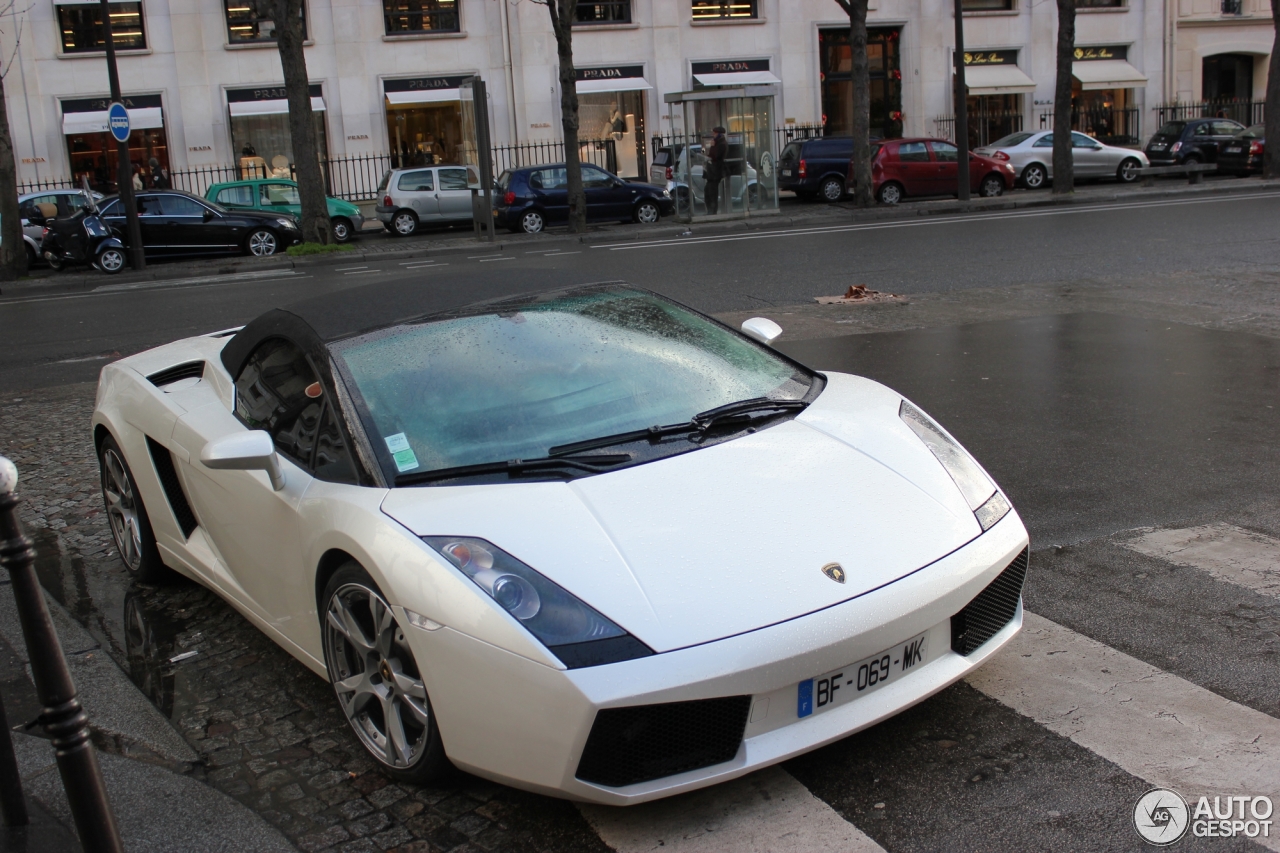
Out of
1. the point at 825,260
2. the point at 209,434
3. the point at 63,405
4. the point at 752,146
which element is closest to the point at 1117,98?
the point at 752,146

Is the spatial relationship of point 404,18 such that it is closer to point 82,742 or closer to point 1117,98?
point 1117,98

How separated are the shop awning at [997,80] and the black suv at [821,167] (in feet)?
39.5

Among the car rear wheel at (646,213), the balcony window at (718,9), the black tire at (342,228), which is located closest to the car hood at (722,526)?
the car rear wheel at (646,213)

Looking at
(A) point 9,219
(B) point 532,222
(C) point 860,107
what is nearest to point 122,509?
(A) point 9,219

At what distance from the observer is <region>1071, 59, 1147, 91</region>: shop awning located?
39344 mm

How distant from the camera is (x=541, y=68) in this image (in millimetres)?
35500

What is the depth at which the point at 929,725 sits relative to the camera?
3.33 m

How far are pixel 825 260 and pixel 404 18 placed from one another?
23.4 metres

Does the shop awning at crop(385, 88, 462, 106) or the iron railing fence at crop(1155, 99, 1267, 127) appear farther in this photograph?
the iron railing fence at crop(1155, 99, 1267, 127)

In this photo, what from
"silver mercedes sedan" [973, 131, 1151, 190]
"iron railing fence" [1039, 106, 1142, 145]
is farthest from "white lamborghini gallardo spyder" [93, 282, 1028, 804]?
"iron railing fence" [1039, 106, 1142, 145]

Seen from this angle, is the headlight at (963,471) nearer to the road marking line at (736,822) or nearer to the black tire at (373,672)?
the road marking line at (736,822)

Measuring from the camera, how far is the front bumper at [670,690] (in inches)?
108

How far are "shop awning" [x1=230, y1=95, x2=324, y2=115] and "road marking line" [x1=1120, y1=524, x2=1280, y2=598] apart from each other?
32815mm
